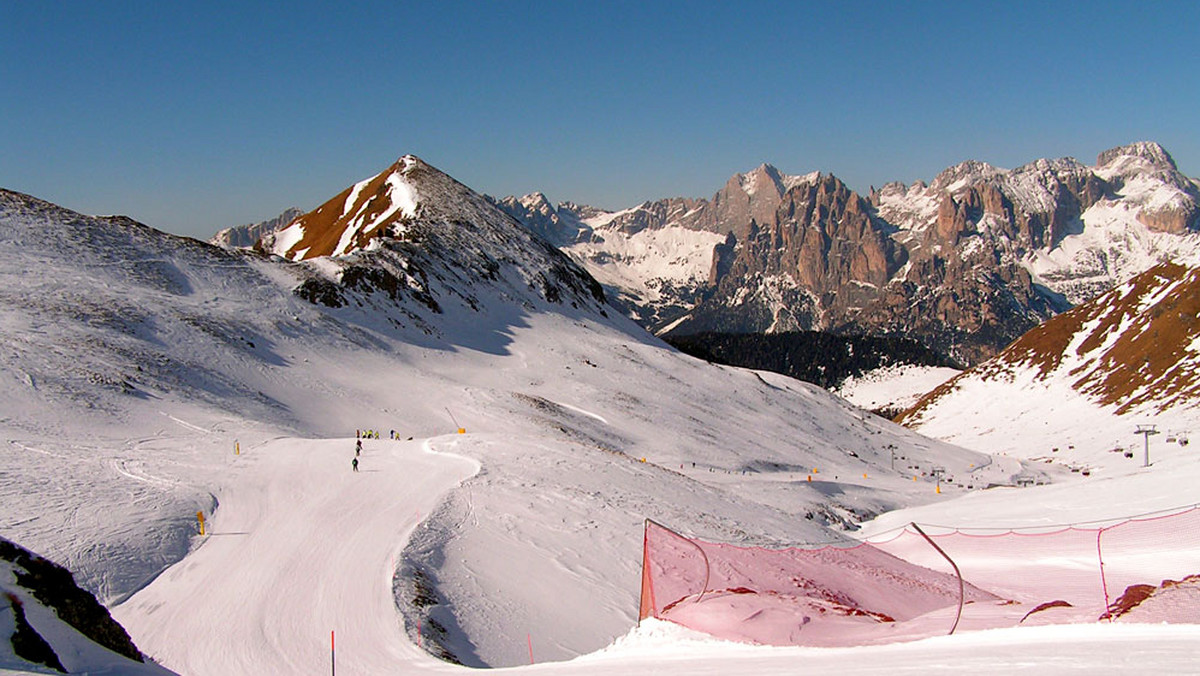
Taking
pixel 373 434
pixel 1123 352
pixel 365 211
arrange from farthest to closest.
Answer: pixel 1123 352 → pixel 365 211 → pixel 373 434

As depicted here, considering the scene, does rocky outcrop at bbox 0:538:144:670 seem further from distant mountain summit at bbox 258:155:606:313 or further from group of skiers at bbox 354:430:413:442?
distant mountain summit at bbox 258:155:606:313

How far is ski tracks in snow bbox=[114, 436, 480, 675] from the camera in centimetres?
1641

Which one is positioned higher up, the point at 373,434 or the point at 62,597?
the point at 62,597

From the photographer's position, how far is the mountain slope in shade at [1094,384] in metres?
115

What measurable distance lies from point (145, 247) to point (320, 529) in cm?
6380

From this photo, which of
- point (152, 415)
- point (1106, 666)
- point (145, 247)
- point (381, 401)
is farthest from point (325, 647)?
point (145, 247)

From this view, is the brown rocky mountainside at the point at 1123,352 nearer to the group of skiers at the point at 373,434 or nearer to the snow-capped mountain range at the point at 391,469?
the snow-capped mountain range at the point at 391,469

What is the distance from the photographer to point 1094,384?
144 meters

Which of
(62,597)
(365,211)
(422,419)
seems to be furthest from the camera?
(365,211)

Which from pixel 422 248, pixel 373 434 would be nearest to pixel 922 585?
pixel 373 434

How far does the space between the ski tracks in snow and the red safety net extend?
6.06 m

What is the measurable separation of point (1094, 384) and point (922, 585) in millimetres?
152491

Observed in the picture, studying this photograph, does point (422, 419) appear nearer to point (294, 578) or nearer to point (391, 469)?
point (391, 469)

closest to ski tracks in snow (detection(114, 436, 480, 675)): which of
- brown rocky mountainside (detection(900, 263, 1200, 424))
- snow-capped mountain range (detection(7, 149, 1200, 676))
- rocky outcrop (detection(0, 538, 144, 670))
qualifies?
snow-capped mountain range (detection(7, 149, 1200, 676))
